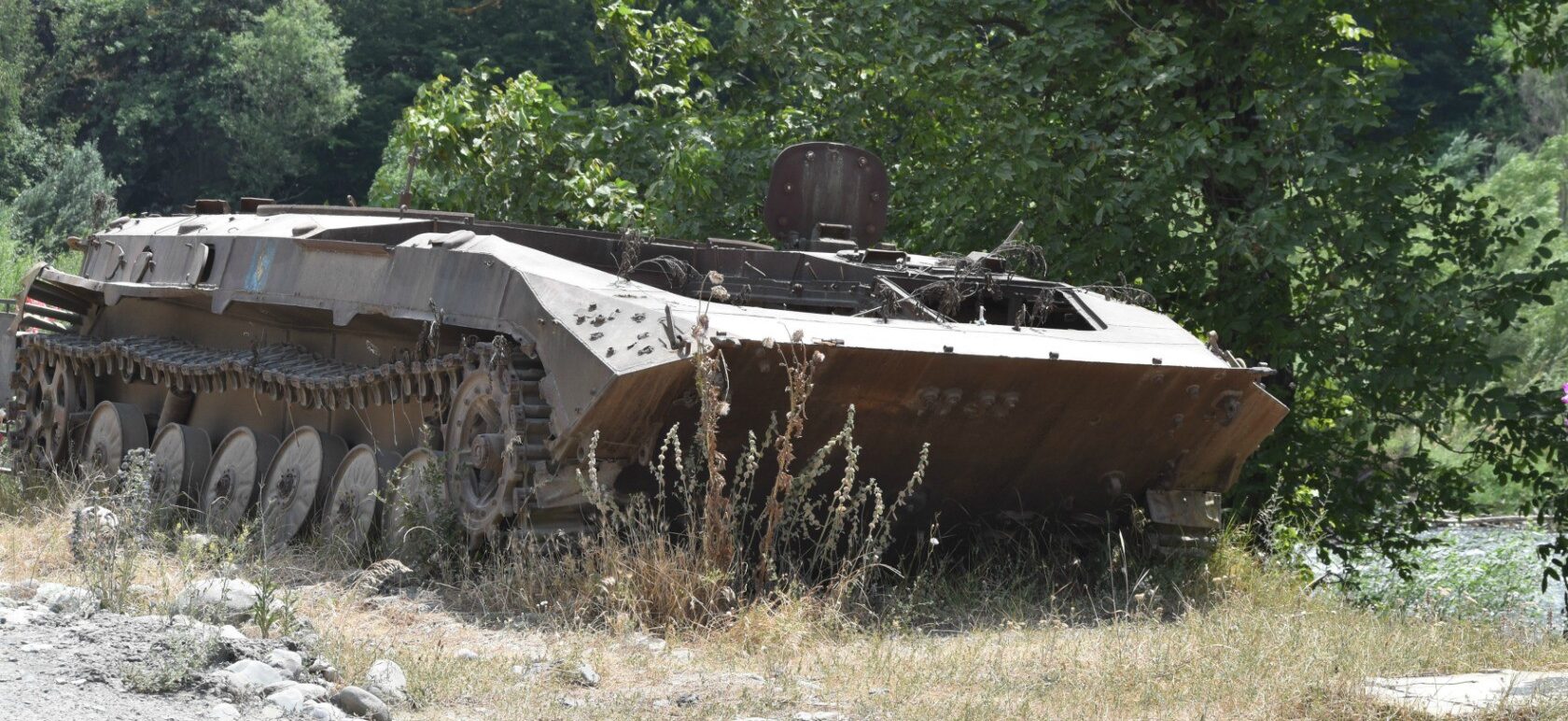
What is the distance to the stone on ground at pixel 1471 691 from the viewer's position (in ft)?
16.8

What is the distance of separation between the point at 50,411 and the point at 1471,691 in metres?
9.08

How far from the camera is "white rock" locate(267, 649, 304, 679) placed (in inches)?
198

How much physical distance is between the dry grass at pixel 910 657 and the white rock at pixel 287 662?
0.54 ft

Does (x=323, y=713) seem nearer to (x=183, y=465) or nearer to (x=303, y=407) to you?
(x=303, y=407)

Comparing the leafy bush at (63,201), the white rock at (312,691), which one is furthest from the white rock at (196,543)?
the leafy bush at (63,201)

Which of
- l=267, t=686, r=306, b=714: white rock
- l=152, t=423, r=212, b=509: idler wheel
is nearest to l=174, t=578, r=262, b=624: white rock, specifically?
l=267, t=686, r=306, b=714: white rock

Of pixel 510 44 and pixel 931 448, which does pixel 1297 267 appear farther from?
pixel 510 44

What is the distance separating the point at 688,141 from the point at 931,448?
22.1 ft

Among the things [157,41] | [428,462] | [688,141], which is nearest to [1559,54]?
[688,141]

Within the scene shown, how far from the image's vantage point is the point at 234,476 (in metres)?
9.80

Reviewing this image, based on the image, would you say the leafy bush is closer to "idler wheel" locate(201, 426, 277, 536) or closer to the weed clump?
"idler wheel" locate(201, 426, 277, 536)

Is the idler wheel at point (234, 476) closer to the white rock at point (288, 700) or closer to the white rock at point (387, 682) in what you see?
the white rock at point (387, 682)

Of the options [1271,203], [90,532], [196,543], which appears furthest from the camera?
[1271,203]

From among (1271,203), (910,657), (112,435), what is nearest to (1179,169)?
(1271,203)
